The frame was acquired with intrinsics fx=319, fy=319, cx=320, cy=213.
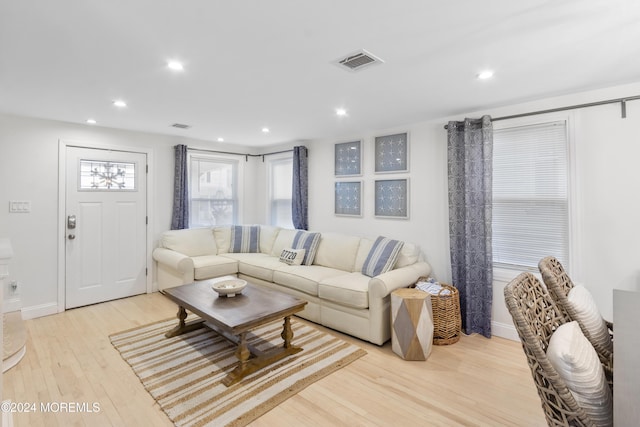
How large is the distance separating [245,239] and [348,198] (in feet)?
5.96

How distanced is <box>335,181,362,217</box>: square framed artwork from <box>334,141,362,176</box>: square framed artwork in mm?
151

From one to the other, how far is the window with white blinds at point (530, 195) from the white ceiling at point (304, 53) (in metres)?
0.39

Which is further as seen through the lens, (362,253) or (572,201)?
(362,253)

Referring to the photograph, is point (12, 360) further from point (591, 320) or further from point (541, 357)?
point (591, 320)

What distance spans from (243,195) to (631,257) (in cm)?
504

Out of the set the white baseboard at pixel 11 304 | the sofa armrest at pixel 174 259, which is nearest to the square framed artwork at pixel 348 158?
the sofa armrest at pixel 174 259

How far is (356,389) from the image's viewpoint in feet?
7.58

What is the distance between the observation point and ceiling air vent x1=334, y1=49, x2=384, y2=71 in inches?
81.1

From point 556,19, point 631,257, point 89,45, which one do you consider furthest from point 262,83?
point 631,257

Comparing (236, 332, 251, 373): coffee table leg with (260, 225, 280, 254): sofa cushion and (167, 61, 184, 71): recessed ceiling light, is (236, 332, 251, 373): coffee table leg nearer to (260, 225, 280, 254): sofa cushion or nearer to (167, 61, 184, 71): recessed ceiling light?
(167, 61, 184, 71): recessed ceiling light

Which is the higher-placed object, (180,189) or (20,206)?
(180,189)

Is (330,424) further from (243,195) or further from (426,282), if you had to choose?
(243,195)

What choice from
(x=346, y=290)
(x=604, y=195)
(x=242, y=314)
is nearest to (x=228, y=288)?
(x=242, y=314)

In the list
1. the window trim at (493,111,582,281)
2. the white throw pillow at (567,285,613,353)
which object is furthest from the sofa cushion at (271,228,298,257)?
the white throw pillow at (567,285,613,353)
